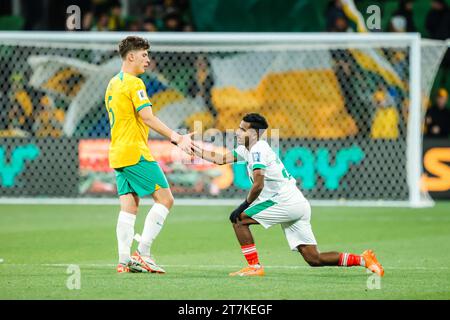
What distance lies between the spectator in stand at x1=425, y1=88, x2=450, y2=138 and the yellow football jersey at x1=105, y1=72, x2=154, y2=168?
9976mm

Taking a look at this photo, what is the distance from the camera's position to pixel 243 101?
62.8 feet

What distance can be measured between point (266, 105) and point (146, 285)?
10.8m

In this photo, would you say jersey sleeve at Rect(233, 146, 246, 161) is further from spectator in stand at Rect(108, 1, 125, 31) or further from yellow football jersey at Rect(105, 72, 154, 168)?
spectator in stand at Rect(108, 1, 125, 31)

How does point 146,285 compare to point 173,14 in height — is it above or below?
below

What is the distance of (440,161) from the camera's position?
18.0 meters

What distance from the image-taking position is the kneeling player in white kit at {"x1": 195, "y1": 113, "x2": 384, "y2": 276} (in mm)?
9273

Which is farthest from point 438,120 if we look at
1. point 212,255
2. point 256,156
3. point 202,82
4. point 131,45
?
point 131,45

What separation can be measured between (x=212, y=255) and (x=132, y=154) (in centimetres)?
211

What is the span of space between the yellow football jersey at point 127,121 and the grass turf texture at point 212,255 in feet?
3.41

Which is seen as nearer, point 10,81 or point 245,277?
point 245,277

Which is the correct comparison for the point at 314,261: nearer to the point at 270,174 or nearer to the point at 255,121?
the point at 270,174

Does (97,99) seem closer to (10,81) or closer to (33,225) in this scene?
(10,81)
